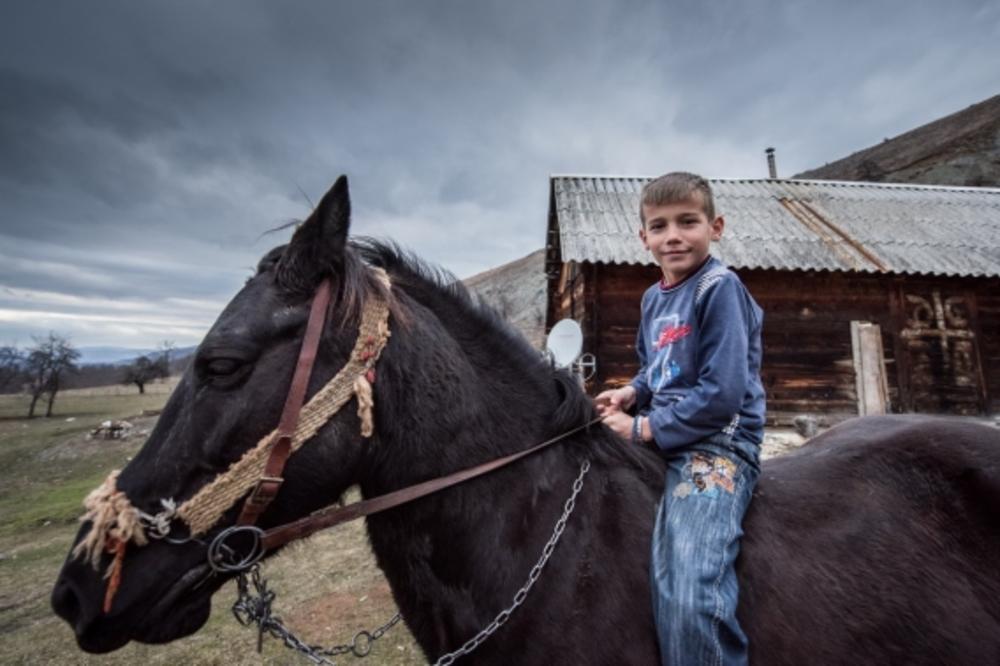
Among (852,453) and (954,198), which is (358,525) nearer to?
(852,453)

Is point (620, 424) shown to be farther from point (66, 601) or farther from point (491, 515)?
point (66, 601)

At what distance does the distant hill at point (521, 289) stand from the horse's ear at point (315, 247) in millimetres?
34083

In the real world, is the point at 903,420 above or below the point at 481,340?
below

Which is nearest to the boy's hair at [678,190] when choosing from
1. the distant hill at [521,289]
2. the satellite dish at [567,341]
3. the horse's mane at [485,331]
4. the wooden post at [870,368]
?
the horse's mane at [485,331]

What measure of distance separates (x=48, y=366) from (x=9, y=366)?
15.1 meters

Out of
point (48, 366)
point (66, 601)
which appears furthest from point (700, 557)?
point (48, 366)

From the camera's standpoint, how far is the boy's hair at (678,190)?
1983 millimetres

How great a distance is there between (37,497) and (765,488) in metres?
16.1

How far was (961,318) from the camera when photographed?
1173 cm

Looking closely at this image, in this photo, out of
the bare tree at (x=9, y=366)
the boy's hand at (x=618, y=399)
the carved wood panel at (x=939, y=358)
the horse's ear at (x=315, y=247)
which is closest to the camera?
the horse's ear at (x=315, y=247)

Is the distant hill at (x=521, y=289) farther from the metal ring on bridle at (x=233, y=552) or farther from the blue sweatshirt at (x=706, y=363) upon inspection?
the metal ring on bridle at (x=233, y=552)

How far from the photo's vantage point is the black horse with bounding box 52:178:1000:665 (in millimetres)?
1457

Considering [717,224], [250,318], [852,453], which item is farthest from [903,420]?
[250,318]

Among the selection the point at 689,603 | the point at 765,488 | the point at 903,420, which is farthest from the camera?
the point at 903,420
